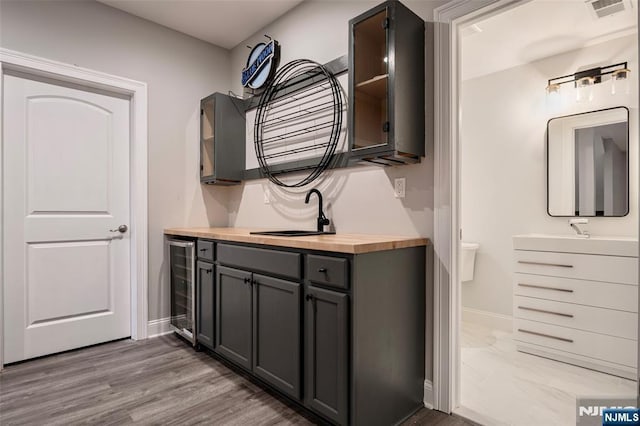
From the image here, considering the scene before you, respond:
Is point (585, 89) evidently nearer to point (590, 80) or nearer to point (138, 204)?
point (590, 80)

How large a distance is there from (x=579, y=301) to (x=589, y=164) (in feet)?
3.62

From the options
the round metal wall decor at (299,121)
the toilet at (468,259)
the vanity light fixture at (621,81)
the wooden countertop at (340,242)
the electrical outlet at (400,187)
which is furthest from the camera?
the toilet at (468,259)

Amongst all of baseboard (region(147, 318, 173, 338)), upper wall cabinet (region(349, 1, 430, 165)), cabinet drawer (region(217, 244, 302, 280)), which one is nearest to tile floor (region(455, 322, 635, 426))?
cabinet drawer (region(217, 244, 302, 280))

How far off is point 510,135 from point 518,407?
2348 mm

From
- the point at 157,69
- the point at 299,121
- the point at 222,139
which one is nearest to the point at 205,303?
the point at 222,139

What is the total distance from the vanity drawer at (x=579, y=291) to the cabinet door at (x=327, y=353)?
1901 millimetres

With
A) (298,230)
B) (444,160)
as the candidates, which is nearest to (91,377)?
(298,230)

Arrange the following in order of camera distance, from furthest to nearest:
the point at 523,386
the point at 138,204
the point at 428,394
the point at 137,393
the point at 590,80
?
the point at 138,204 → the point at 590,80 → the point at 523,386 → the point at 137,393 → the point at 428,394

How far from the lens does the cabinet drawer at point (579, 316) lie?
2.34m

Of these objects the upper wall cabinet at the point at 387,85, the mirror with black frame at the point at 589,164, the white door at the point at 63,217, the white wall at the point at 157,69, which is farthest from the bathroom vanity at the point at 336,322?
the mirror with black frame at the point at 589,164

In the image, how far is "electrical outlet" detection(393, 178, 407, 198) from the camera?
2.05 meters

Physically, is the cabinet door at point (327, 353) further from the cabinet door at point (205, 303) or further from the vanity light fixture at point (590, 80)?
the vanity light fixture at point (590, 80)

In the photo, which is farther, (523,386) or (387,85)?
(523,386)

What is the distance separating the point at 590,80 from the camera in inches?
111
